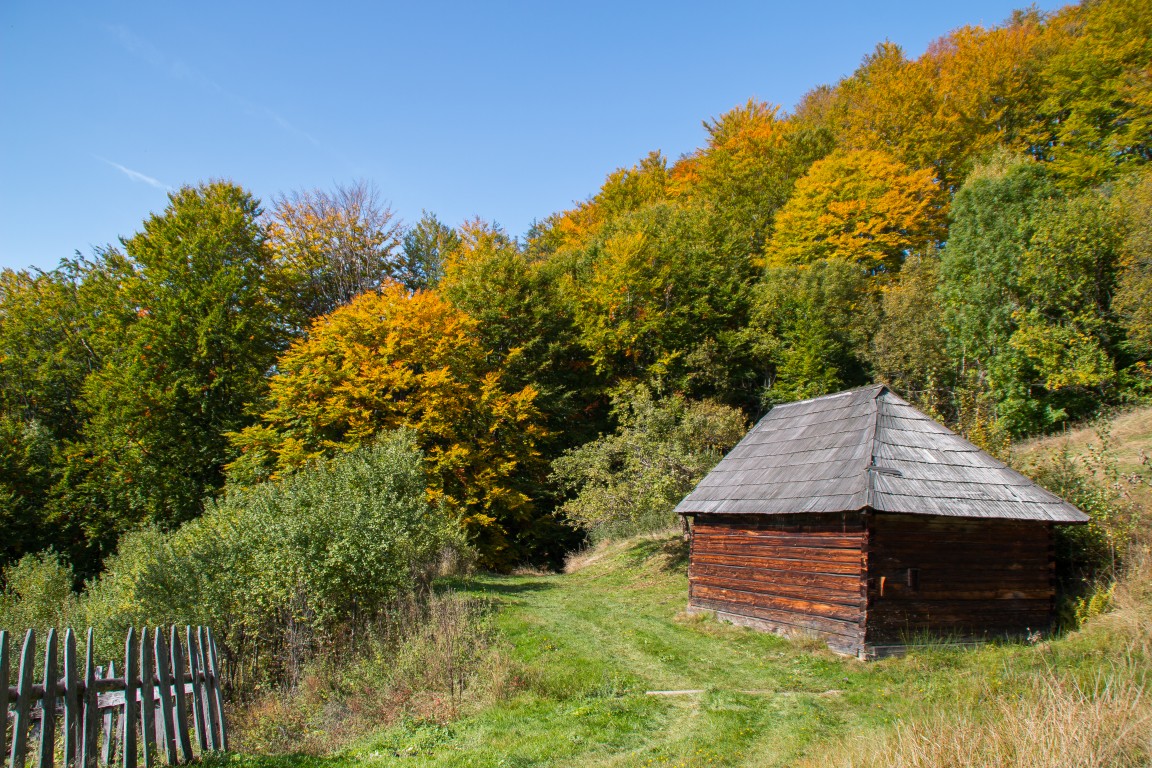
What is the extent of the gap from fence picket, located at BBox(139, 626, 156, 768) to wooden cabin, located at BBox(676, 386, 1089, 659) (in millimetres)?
9682

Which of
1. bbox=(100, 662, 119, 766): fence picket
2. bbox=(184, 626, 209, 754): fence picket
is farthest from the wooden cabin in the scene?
bbox=(100, 662, 119, 766): fence picket

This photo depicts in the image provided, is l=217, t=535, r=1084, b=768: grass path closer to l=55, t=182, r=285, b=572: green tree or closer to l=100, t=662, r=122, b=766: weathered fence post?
l=100, t=662, r=122, b=766: weathered fence post

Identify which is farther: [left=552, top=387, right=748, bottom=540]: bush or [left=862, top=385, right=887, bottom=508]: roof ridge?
[left=552, top=387, right=748, bottom=540]: bush

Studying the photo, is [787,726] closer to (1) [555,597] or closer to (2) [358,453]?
(1) [555,597]

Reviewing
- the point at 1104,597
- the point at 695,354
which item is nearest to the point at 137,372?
the point at 695,354

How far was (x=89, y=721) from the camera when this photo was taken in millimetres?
5641

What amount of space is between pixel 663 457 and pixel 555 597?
205 inches

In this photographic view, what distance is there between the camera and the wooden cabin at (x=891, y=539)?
442 inches

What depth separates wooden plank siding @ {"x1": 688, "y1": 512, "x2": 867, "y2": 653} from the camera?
448 inches

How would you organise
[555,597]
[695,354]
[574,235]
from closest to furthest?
1. [555,597]
2. [695,354]
3. [574,235]

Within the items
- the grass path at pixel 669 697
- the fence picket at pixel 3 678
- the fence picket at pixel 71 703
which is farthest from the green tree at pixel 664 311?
the fence picket at pixel 3 678

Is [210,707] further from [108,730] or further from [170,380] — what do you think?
[170,380]

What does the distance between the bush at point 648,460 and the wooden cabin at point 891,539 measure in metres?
5.13

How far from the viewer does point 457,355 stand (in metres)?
25.5
